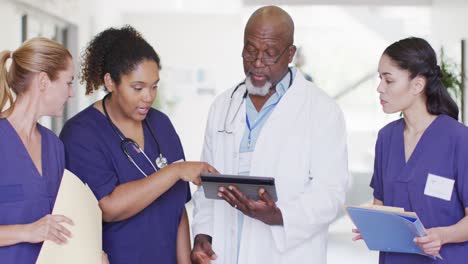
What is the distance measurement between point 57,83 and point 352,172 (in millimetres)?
6700

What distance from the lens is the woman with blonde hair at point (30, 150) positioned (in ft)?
5.63

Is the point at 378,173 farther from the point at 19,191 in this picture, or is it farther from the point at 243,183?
the point at 19,191

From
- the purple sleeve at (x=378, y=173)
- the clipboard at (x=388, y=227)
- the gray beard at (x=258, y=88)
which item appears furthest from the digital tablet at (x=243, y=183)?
the purple sleeve at (x=378, y=173)

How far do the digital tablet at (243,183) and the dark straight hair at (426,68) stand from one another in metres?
0.66

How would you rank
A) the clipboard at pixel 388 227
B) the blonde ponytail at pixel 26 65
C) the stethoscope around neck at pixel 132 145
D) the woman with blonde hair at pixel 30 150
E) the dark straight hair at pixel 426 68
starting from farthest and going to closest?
1. the dark straight hair at pixel 426 68
2. the stethoscope around neck at pixel 132 145
3. the clipboard at pixel 388 227
4. the blonde ponytail at pixel 26 65
5. the woman with blonde hair at pixel 30 150

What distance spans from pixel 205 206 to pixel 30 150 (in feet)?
2.46

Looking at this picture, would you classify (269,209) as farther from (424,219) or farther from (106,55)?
(106,55)

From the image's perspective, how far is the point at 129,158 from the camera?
2.09 meters

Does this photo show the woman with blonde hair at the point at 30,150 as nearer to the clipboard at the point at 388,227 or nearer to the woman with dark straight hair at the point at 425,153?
the clipboard at the point at 388,227

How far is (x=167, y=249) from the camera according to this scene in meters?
2.15

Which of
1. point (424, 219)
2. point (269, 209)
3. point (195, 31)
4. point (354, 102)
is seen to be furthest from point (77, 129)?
point (195, 31)

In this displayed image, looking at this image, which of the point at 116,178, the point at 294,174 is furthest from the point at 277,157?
the point at 116,178

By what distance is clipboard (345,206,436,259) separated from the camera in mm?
1961

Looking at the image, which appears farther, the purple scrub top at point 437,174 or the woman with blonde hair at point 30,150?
the purple scrub top at point 437,174
